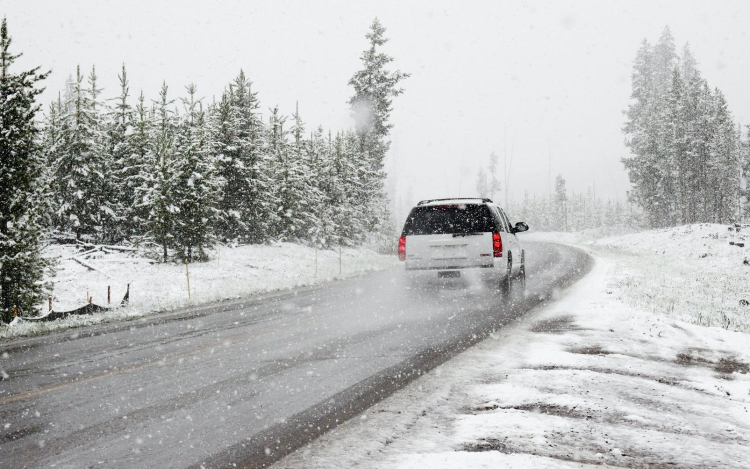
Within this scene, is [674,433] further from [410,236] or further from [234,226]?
[234,226]

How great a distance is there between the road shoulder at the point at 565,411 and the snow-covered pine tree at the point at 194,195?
698 inches

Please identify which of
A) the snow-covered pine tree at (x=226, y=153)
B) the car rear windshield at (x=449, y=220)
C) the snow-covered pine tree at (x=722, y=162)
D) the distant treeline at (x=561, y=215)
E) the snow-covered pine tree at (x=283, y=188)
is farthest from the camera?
the distant treeline at (x=561, y=215)

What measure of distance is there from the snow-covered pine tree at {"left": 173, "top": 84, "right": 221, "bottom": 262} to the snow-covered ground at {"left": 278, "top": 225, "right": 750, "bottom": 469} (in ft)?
56.4

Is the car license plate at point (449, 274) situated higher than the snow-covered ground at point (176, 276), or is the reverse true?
the car license plate at point (449, 274)

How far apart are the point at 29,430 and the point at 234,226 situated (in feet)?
82.5

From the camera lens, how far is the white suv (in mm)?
11391

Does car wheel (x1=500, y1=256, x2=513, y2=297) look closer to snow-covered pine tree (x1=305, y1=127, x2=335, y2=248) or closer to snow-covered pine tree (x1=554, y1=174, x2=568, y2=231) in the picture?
snow-covered pine tree (x1=305, y1=127, x2=335, y2=248)

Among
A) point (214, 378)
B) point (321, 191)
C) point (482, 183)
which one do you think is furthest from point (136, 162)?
point (482, 183)

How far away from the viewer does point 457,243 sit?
11461mm

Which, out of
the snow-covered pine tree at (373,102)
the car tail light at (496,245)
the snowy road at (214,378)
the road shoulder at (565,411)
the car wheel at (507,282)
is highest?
the snow-covered pine tree at (373,102)

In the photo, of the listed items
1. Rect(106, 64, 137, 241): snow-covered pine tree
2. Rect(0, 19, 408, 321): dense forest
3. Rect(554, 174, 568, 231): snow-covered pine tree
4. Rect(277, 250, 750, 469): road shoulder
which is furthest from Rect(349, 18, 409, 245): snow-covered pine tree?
Rect(554, 174, 568, 231): snow-covered pine tree

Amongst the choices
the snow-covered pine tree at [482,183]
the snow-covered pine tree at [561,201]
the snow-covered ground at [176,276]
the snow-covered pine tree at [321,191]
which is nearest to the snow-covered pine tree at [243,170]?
the snow-covered ground at [176,276]

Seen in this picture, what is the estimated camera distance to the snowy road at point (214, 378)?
375 cm

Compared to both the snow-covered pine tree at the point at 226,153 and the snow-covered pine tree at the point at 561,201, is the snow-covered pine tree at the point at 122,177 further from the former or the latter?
the snow-covered pine tree at the point at 561,201
